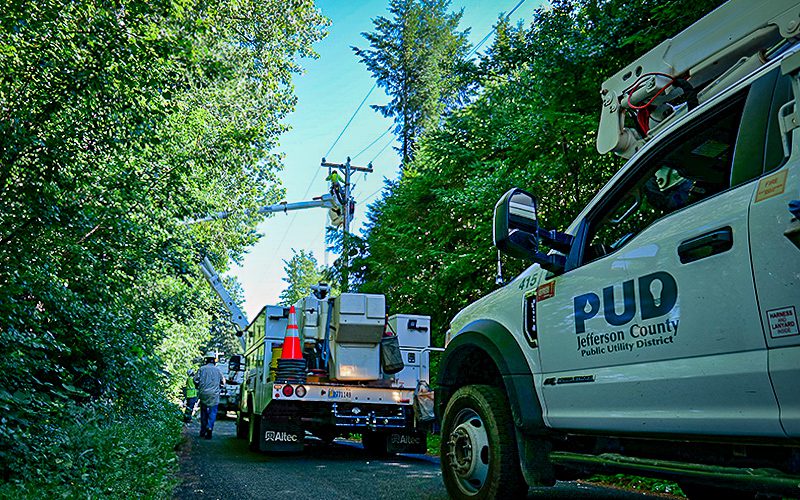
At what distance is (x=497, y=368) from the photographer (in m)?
4.71

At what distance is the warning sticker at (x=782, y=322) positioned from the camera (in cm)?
245

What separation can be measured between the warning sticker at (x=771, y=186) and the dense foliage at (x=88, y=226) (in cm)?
497

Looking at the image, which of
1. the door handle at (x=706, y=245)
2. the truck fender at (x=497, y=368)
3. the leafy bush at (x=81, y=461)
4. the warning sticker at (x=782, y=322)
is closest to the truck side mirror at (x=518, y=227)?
the truck fender at (x=497, y=368)

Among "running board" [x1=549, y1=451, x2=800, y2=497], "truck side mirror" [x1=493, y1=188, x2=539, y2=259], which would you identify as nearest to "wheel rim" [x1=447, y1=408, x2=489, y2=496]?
"running board" [x1=549, y1=451, x2=800, y2=497]

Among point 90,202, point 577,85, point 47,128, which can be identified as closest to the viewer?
point 47,128

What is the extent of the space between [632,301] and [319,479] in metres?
4.98

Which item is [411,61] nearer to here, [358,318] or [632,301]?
[358,318]

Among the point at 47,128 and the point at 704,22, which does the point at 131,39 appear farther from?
the point at 704,22

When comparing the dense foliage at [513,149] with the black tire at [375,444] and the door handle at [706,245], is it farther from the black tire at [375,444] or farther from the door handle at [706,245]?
the door handle at [706,245]

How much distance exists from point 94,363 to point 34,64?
4.86 meters

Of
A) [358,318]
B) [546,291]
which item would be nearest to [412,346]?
[358,318]

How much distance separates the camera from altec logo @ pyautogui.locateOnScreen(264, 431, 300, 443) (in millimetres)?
9883

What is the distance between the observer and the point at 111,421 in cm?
1027

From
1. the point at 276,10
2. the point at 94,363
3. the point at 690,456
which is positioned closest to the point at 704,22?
the point at 690,456
